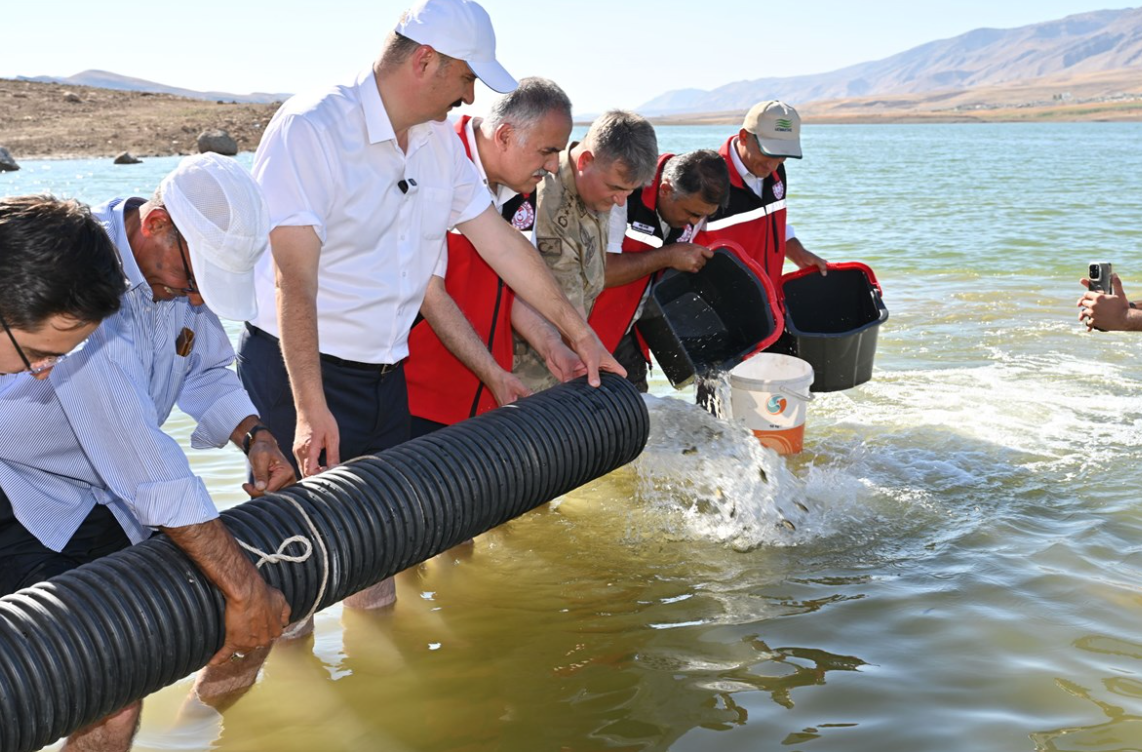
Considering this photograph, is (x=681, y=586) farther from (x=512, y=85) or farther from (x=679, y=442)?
(x=512, y=85)

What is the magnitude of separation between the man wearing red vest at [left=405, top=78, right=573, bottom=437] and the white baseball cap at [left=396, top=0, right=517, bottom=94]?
1.64ft

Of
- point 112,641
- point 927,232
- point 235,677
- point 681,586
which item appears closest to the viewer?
point 112,641

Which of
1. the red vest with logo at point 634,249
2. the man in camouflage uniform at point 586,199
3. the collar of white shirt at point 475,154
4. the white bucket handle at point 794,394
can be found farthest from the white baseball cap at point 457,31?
the white bucket handle at point 794,394

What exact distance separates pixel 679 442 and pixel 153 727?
258cm

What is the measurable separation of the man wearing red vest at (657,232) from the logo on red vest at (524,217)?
0.67m

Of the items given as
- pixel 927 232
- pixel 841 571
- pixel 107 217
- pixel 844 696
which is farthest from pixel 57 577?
pixel 927 232

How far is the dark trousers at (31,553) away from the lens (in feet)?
8.34

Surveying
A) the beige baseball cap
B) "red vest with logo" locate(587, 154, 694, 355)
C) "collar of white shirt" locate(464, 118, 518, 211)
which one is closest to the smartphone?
the beige baseball cap

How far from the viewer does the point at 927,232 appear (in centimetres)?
1642

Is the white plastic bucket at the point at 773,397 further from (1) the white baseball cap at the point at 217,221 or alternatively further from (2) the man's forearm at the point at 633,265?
(1) the white baseball cap at the point at 217,221

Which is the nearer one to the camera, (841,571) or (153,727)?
(153,727)

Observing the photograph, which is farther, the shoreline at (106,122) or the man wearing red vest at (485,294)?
the shoreline at (106,122)

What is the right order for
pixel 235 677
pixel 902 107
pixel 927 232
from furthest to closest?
pixel 902 107 < pixel 927 232 < pixel 235 677

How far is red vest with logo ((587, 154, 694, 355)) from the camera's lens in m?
4.96
